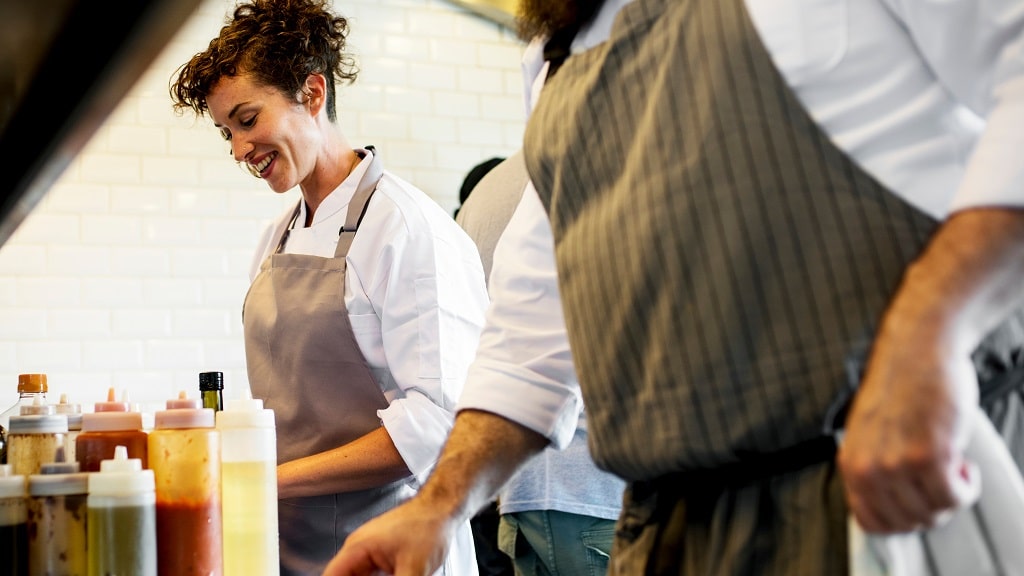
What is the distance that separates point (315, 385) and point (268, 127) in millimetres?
571

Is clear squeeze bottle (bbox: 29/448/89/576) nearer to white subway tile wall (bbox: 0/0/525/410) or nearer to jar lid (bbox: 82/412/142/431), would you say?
jar lid (bbox: 82/412/142/431)

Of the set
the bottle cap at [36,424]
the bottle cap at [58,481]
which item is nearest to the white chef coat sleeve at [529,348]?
the bottle cap at [58,481]

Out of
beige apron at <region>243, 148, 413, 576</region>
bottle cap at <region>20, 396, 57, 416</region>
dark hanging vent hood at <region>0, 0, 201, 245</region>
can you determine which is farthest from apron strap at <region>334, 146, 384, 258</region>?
dark hanging vent hood at <region>0, 0, 201, 245</region>

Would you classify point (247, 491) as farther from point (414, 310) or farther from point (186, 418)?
point (414, 310)

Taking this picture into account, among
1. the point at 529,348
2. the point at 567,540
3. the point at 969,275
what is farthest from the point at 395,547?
the point at 567,540

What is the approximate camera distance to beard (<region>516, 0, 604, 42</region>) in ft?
3.92

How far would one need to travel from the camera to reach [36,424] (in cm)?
152

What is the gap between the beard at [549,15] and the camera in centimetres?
120

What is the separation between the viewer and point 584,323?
108 cm

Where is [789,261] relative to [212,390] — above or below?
above

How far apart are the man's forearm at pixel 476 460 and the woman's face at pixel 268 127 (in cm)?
119

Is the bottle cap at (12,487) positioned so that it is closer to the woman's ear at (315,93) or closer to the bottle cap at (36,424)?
the bottle cap at (36,424)

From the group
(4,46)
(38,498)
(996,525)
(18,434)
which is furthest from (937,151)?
(18,434)

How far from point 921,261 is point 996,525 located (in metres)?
0.21
